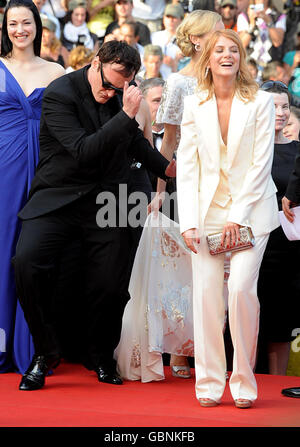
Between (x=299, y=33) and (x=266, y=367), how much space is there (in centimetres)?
620

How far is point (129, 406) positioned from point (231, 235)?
3.18ft

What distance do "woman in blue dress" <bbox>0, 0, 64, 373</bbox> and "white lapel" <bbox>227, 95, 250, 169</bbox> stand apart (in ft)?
4.81

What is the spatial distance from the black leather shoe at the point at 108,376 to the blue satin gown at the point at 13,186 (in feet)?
1.61

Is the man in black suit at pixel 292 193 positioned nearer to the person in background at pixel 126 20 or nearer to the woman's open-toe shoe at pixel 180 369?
the woman's open-toe shoe at pixel 180 369

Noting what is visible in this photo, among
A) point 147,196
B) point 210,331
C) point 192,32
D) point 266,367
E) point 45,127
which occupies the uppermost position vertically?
point 192,32

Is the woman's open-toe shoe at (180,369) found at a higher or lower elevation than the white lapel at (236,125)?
lower

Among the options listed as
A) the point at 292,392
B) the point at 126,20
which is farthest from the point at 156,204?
the point at 126,20

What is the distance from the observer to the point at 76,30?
9453 mm

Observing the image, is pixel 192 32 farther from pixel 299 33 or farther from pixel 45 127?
pixel 299 33

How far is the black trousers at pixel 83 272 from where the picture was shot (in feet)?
15.0

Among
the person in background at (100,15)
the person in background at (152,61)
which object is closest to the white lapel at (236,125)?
the person in background at (152,61)
